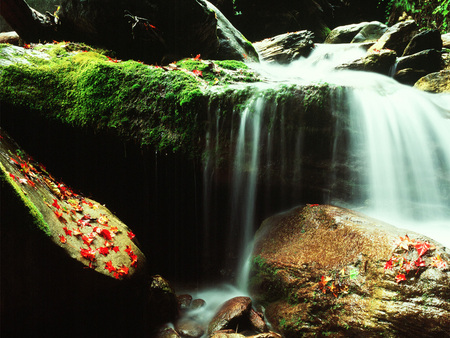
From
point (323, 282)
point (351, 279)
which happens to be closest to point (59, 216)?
point (323, 282)

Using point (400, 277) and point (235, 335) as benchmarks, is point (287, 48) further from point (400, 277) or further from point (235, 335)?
point (235, 335)

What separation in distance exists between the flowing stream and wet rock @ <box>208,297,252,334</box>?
0.54 meters

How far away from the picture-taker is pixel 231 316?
135 inches

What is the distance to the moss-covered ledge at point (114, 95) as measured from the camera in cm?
421

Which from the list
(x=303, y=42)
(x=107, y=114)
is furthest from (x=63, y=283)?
(x=303, y=42)

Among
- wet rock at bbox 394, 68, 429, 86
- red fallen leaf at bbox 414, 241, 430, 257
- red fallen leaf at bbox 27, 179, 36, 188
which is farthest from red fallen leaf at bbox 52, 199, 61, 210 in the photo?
wet rock at bbox 394, 68, 429, 86

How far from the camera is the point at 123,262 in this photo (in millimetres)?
3189

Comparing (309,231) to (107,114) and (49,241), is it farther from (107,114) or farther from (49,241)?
(107,114)

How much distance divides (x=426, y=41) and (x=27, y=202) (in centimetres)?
1287

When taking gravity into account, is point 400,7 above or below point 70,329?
above

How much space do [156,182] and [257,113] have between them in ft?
8.04

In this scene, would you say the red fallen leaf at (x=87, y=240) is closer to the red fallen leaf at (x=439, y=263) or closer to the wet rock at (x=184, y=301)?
the wet rock at (x=184, y=301)

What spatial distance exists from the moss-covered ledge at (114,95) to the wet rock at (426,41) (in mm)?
9103

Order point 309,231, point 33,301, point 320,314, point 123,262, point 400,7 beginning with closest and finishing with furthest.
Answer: point 33,301 → point 320,314 → point 123,262 → point 309,231 → point 400,7
